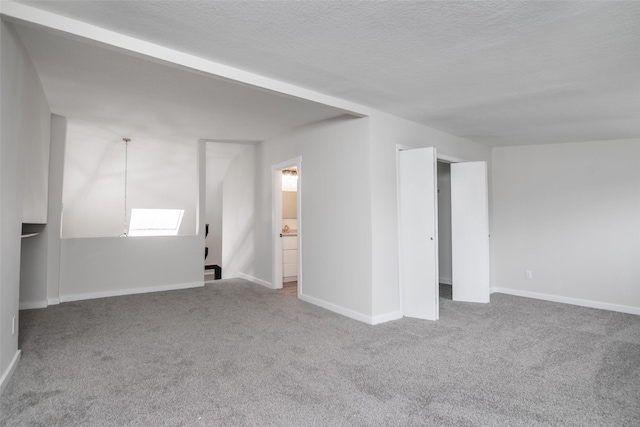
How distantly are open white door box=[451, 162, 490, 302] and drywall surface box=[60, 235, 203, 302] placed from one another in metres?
4.04

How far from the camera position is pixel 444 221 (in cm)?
621

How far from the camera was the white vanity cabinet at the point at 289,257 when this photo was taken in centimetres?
625

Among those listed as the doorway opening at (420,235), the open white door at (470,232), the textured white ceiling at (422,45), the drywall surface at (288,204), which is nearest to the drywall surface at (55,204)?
the textured white ceiling at (422,45)

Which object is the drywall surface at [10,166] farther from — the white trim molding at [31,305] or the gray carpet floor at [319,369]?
the white trim molding at [31,305]

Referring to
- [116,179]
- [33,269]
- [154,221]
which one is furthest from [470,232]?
[154,221]

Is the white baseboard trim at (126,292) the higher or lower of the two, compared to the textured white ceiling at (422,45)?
lower

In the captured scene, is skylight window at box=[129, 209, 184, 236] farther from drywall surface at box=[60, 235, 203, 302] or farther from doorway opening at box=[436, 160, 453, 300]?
doorway opening at box=[436, 160, 453, 300]

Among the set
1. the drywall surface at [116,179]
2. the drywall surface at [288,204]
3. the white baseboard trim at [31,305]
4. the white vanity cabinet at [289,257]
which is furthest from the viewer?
the drywall surface at [288,204]

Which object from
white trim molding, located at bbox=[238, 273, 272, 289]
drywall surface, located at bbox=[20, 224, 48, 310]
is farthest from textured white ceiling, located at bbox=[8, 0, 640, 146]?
drywall surface, located at bbox=[20, 224, 48, 310]

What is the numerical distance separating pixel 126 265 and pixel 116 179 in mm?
2295

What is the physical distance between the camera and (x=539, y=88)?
315cm

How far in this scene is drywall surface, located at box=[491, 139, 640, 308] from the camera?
4.62 m

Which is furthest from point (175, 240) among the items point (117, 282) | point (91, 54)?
point (91, 54)

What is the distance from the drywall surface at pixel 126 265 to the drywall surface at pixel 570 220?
499cm
